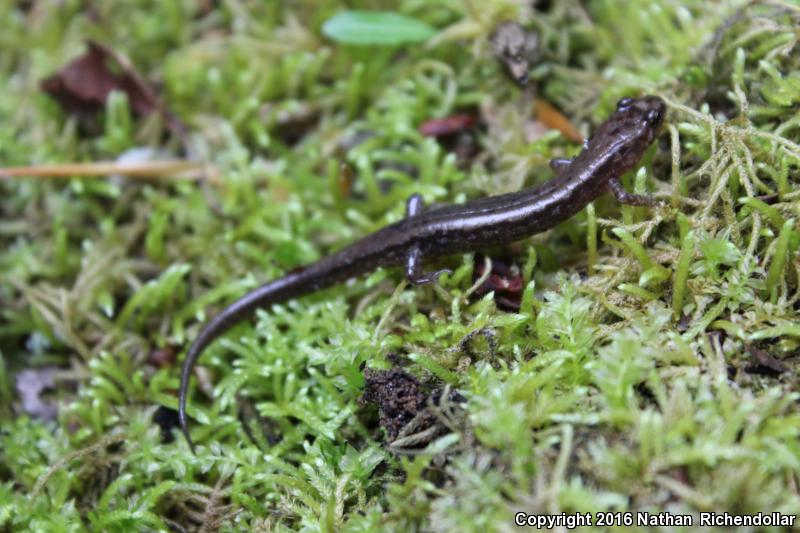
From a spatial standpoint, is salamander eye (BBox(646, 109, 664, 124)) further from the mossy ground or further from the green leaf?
the green leaf

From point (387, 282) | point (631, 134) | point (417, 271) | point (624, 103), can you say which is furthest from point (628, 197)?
point (387, 282)

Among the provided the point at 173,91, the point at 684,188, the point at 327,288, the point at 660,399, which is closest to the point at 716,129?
the point at 684,188

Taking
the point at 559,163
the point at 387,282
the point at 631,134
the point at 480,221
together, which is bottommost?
the point at 387,282

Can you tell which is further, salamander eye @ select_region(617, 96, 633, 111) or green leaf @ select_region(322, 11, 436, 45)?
green leaf @ select_region(322, 11, 436, 45)

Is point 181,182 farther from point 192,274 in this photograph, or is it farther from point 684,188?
point 684,188

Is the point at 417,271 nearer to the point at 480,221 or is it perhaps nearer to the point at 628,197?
the point at 480,221

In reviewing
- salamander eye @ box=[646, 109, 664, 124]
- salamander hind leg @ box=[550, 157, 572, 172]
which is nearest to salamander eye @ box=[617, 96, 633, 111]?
salamander eye @ box=[646, 109, 664, 124]
